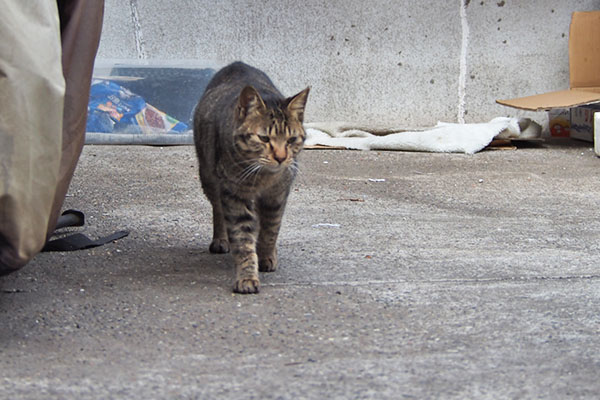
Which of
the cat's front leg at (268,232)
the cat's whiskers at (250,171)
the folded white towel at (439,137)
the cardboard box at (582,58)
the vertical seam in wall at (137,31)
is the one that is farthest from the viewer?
the vertical seam in wall at (137,31)

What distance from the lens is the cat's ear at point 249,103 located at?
9.66 ft

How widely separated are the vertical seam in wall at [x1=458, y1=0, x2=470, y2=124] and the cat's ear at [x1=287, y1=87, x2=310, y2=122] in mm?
4485

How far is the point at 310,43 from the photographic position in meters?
7.20

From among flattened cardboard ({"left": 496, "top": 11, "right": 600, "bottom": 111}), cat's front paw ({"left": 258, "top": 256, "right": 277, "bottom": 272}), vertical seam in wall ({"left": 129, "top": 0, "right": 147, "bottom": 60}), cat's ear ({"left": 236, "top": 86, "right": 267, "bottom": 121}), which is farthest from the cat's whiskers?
vertical seam in wall ({"left": 129, "top": 0, "right": 147, "bottom": 60})

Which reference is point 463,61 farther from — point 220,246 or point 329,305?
point 329,305

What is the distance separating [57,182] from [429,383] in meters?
1.36

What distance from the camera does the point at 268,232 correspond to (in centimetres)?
323

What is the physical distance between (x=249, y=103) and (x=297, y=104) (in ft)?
0.70

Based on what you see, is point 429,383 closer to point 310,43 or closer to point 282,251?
point 282,251

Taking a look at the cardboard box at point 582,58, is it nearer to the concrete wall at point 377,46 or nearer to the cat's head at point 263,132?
the concrete wall at point 377,46

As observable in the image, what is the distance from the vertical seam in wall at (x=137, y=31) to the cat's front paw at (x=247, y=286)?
4624 mm

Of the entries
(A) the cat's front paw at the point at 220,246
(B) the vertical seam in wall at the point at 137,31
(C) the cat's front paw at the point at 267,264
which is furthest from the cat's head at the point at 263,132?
(B) the vertical seam in wall at the point at 137,31

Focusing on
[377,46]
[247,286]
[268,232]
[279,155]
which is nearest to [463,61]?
[377,46]

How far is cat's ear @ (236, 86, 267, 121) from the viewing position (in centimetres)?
294
